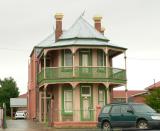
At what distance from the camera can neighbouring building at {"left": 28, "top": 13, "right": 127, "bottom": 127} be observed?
138ft

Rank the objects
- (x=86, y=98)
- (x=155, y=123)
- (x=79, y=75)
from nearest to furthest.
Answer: (x=155, y=123) < (x=79, y=75) < (x=86, y=98)

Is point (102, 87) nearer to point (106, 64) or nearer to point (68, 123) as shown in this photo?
point (106, 64)

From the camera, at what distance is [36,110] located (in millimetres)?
55219

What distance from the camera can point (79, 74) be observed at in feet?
138

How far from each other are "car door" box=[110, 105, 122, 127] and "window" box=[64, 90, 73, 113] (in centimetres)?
1378

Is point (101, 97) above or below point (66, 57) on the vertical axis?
below

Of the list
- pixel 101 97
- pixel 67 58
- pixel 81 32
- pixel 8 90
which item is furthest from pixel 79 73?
pixel 8 90

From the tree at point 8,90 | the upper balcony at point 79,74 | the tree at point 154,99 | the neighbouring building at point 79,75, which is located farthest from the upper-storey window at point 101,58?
the tree at point 8,90

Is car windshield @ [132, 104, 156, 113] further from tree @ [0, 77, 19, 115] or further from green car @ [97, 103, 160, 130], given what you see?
tree @ [0, 77, 19, 115]

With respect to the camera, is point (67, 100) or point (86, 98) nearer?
point (67, 100)

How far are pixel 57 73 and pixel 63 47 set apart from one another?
7.37 ft

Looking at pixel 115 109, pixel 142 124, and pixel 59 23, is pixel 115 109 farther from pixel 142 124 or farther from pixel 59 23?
pixel 59 23

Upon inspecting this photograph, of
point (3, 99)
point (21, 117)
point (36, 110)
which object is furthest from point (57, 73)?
point (3, 99)

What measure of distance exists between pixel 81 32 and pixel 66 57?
2714 mm
